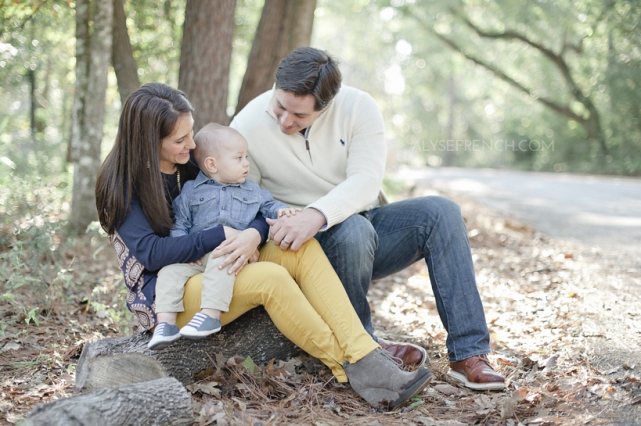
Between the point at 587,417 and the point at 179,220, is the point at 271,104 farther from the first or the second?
the point at 587,417

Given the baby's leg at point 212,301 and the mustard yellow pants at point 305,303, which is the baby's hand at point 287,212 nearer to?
the mustard yellow pants at point 305,303

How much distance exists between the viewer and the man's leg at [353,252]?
9.87 ft

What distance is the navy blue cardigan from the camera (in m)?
2.69

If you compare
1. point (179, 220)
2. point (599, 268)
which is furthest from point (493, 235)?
point (179, 220)

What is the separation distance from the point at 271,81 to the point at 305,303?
11.4 feet

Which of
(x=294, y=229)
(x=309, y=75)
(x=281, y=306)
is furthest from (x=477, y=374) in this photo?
(x=309, y=75)

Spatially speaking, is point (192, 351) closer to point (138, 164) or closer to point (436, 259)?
point (138, 164)

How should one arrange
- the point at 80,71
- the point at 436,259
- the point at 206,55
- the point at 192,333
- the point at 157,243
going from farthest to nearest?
the point at 80,71
the point at 206,55
the point at 436,259
the point at 157,243
the point at 192,333

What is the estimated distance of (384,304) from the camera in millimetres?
4781

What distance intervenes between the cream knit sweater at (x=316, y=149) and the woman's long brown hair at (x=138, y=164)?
0.74 meters

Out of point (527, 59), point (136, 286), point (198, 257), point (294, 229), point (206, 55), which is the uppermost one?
point (527, 59)

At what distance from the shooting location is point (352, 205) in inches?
123

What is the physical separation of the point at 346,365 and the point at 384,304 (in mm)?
2044

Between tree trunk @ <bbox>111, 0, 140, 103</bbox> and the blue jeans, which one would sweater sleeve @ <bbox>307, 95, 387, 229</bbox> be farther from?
tree trunk @ <bbox>111, 0, 140, 103</bbox>
